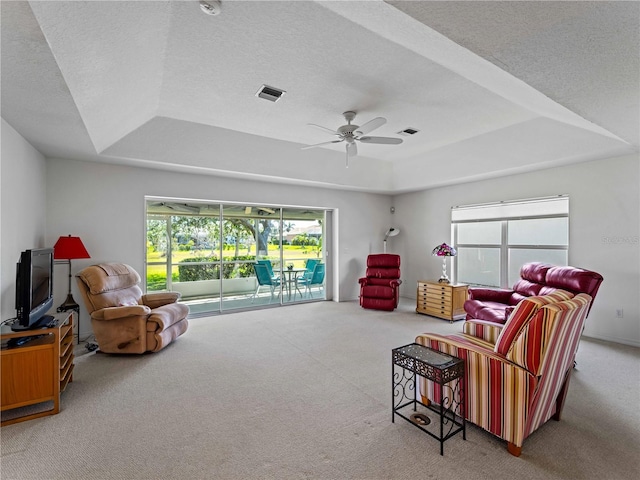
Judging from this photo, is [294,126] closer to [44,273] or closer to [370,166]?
[370,166]

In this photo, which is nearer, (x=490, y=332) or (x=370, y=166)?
(x=490, y=332)

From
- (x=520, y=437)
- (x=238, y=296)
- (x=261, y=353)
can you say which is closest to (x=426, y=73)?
(x=520, y=437)

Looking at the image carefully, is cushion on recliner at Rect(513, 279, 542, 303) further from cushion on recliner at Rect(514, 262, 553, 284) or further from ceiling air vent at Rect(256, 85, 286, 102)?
ceiling air vent at Rect(256, 85, 286, 102)

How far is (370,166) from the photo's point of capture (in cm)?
635

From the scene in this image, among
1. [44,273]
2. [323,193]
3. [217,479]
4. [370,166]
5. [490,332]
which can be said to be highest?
[370,166]

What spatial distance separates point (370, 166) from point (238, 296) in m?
3.70

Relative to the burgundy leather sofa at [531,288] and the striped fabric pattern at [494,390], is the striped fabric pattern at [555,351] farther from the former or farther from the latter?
the burgundy leather sofa at [531,288]

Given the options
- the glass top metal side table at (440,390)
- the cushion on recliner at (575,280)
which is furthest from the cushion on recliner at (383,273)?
the glass top metal side table at (440,390)

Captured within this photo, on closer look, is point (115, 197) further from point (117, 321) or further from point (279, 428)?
point (279, 428)

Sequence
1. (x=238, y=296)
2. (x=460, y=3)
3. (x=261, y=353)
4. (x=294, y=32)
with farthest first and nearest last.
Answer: (x=238, y=296) → (x=261, y=353) → (x=294, y=32) → (x=460, y=3)

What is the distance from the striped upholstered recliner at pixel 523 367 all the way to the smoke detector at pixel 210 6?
275cm

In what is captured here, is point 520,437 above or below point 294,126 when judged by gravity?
below

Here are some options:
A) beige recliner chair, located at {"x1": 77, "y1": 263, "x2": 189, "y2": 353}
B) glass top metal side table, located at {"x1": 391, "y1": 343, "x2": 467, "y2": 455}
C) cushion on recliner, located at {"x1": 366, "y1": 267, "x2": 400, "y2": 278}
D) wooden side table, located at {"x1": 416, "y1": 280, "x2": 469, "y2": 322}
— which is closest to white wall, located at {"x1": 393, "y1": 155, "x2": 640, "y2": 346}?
wooden side table, located at {"x1": 416, "y1": 280, "x2": 469, "y2": 322}

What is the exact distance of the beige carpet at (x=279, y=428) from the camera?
6.14ft
